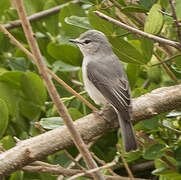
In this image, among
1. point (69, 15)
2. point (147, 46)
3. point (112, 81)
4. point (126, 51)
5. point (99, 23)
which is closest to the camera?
point (147, 46)

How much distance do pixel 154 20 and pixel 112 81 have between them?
40.5 inches

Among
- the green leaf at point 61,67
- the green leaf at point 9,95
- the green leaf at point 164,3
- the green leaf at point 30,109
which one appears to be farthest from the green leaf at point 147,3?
the green leaf at point 9,95

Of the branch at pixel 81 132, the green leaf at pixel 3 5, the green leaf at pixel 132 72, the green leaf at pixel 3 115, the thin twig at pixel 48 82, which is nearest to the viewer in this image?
the thin twig at pixel 48 82

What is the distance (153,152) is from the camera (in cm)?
245

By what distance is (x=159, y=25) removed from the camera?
2.52m

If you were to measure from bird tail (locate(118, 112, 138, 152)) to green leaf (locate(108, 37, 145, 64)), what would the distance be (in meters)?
0.40

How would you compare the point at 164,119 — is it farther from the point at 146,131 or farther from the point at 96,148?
the point at 96,148

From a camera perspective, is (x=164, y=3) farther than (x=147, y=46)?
Yes

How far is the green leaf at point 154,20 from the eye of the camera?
8.09 ft

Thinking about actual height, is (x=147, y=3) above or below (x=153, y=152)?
above

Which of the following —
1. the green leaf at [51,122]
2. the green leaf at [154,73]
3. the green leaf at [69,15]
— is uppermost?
the green leaf at [69,15]

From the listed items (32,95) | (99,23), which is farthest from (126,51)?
(32,95)

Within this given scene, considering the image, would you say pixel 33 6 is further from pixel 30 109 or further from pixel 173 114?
pixel 173 114

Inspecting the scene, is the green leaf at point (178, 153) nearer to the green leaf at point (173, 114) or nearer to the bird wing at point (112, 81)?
the green leaf at point (173, 114)
